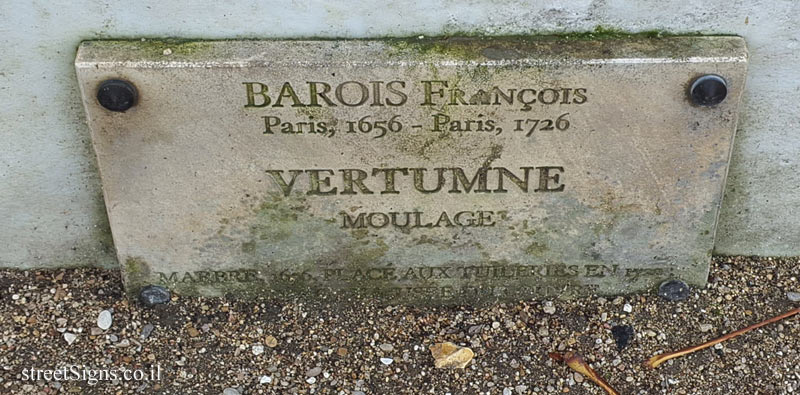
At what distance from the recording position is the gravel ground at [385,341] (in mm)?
2812

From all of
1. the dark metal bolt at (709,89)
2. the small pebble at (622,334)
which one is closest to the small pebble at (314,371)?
the small pebble at (622,334)

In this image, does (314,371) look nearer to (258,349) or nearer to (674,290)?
(258,349)

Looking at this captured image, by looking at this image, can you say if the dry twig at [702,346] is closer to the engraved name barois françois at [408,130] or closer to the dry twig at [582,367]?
the dry twig at [582,367]

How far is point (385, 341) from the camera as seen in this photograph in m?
2.96

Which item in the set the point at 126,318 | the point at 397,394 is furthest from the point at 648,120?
the point at 126,318

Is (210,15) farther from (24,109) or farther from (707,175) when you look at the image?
(707,175)

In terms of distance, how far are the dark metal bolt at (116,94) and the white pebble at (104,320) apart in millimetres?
809

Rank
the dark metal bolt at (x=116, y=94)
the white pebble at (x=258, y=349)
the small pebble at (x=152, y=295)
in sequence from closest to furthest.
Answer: the dark metal bolt at (x=116, y=94) < the white pebble at (x=258, y=349) < the small pebble at (x=152, y=295)

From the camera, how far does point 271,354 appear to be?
9.53 feet

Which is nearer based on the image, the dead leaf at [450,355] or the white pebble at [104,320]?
the dead leaf at [450,355]

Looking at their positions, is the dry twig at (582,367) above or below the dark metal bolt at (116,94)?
below

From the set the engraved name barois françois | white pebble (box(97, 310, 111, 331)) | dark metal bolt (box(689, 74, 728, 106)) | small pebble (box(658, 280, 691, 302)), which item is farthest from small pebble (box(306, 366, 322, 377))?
dark metal bolt (box(689, 74, 728, 106))

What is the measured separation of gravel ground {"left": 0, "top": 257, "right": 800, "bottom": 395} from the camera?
9.23ft

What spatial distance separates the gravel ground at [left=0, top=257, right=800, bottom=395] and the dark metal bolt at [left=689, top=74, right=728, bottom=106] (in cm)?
82
